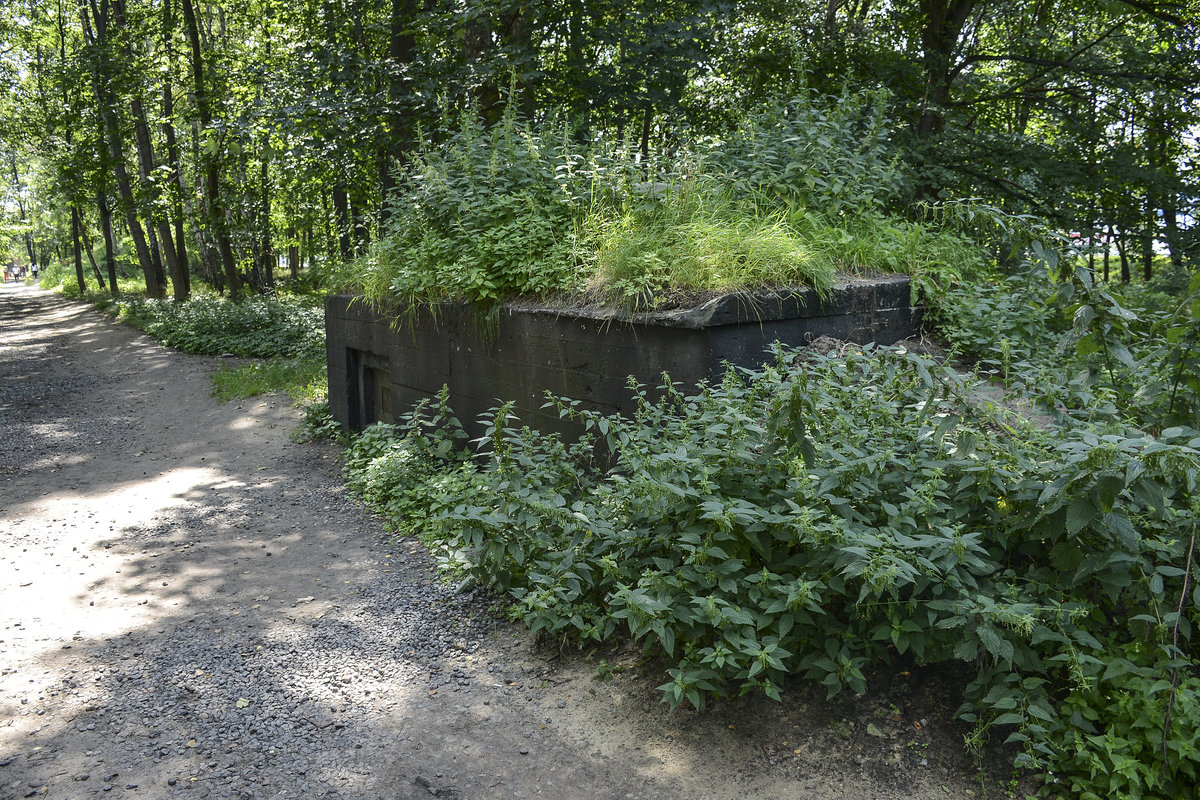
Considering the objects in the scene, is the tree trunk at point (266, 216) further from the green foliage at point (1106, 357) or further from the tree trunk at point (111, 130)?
the green foliage at point (1106, 357)

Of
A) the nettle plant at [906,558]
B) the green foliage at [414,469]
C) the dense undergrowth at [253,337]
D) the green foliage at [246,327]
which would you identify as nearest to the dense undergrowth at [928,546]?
the nettle plant at [906,558]

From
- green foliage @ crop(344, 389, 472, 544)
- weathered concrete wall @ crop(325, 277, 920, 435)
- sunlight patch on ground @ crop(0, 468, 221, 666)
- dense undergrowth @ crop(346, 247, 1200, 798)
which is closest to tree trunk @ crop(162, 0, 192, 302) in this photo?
sunlight patch on ground @ crop(0, 468, 221, 666)

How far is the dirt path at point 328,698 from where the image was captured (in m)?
2.92

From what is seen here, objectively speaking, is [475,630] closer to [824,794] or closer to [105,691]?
[105,691]

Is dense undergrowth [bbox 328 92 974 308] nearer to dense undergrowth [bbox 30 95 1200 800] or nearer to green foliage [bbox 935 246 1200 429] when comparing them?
dense undergrowth [bbox 30 95 1200 800]

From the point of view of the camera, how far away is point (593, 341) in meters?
5.21

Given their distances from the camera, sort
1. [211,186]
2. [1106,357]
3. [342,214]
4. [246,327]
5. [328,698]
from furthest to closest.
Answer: [342,214] → [211,186] → [246,327] → [328,698] → [1106,357]

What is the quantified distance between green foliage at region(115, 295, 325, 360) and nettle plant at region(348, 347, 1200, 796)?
12095mm

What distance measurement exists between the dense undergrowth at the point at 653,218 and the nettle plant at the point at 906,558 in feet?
4.09

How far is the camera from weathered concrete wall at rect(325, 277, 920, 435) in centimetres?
457

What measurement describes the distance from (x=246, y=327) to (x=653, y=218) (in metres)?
14.1

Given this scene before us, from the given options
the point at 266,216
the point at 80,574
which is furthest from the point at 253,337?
the point at 80,574

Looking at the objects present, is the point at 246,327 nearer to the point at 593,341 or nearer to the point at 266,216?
the point at 266,216

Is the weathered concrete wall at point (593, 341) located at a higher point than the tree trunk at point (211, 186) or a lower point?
lower
